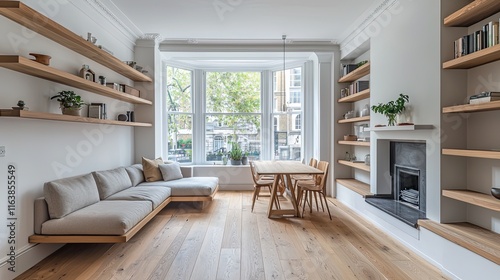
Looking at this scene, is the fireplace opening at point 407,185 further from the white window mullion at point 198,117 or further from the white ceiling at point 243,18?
the white window mullion at point 198,117

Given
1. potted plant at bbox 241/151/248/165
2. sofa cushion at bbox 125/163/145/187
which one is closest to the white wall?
sofa cushion at bbox 125/163/145/187

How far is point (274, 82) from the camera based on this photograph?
6.50 metres

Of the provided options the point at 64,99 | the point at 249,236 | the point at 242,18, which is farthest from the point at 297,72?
the point at 64,99

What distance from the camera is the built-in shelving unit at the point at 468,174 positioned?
2123mm

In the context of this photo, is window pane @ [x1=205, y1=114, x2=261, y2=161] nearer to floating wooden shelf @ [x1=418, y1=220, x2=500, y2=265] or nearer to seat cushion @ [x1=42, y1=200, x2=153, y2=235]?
seat cushion @ [x1=42, y1=200, x2=153, y2=235]

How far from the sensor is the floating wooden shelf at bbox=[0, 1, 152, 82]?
218cm

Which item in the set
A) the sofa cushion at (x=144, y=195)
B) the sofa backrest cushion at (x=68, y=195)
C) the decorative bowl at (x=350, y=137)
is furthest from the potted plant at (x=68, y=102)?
the decorative bowl at (x=350, y=137)

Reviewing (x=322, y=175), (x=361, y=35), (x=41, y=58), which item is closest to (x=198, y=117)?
(x=322, y=175)

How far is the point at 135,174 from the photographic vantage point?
4453 millimetres

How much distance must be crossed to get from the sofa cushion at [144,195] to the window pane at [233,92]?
2.89 metres

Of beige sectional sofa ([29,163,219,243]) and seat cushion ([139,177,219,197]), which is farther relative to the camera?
seat cushion ([139,177,219,197])

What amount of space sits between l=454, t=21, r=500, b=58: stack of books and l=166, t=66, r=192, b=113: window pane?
5.14 meters

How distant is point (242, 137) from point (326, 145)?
202 cm

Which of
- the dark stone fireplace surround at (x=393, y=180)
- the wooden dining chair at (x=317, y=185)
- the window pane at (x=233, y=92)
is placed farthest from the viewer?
the window pane at (x=233, y=92)
